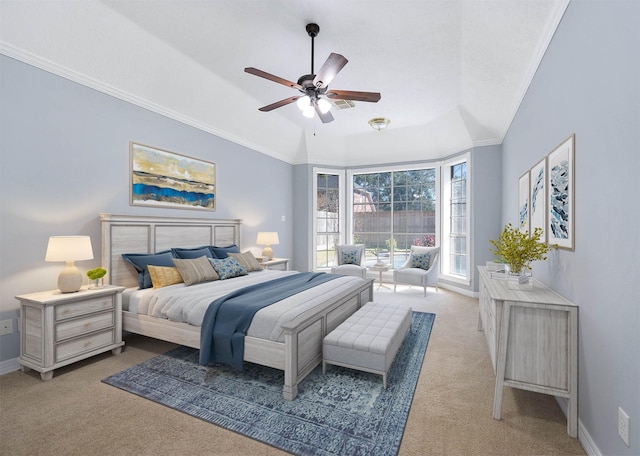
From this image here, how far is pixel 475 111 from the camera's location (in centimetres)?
457

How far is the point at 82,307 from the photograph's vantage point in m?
2.68

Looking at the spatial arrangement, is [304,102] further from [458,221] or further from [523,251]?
[458,221]

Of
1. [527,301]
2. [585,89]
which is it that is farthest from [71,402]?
[585,89]

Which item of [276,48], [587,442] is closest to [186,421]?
[587,442]

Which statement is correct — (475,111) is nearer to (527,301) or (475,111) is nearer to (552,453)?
(527,301)

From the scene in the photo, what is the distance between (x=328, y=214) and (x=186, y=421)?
5.38 m

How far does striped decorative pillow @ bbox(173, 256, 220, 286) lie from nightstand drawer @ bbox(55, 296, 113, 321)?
695 mm

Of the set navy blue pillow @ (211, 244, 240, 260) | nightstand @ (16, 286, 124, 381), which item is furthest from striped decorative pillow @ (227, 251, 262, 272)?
Result: nightstand @ (16, 286, 124, 381)

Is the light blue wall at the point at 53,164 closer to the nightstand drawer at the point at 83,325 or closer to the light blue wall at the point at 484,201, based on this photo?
the nightstand drawer at the point at 83,325

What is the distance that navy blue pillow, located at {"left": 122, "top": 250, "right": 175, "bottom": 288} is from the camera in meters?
3.30

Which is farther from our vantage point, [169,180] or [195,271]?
[169,180]

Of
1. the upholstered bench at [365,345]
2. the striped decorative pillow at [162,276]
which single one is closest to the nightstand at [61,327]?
the striped decorative pillow at [162,276]

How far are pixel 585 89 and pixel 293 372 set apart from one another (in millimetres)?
2551

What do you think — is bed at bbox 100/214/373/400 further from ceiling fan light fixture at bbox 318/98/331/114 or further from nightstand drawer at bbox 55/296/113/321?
ceiling fan light fixture at bbox 318/98/331/114
